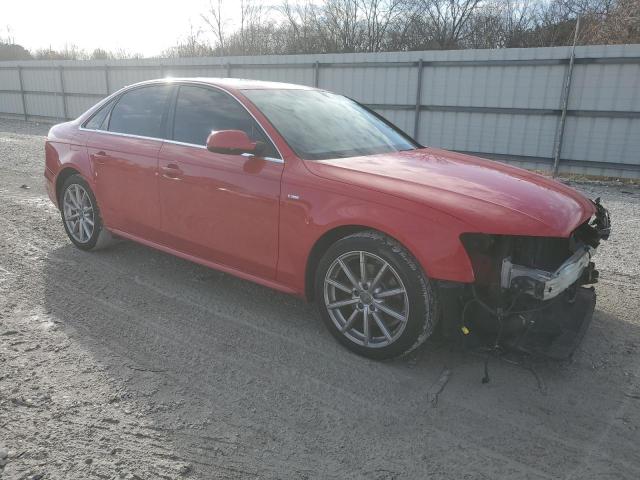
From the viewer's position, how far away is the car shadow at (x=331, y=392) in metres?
2.46

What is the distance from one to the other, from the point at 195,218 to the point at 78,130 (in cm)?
208

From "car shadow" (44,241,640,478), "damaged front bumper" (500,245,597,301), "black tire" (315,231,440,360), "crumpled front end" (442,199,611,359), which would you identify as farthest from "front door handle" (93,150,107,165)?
"damaged front bumper" (500,245,597,301)

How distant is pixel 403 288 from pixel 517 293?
0.63m

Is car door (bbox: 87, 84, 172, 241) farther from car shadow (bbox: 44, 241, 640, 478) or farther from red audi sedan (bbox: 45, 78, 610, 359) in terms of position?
car shadow (bbox: 44, 241, 640, 478)

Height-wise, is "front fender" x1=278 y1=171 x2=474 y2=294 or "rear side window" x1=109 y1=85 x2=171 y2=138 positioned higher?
"rear side window" x1=109 y1=85 x2=171 y2=138

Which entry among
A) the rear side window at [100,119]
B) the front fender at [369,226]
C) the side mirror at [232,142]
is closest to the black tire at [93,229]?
the rear side window at [100,119]

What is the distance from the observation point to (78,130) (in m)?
5.19

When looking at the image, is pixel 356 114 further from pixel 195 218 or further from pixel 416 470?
pixel 416 470

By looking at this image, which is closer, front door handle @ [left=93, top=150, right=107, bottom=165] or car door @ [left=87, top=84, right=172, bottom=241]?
car door @ [left=87, top=84, right=172, bottom=241]

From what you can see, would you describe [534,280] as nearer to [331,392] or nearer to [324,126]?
[331,392]

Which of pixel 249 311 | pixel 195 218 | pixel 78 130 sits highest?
pixel 78 130

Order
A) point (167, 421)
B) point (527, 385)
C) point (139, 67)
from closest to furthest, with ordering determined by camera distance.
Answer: point (167, 421)
point (527, 385)
point (139, 67)

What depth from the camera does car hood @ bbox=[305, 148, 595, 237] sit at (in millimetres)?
2822

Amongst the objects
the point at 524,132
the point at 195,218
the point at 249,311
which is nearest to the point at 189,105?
the point at 195,218
